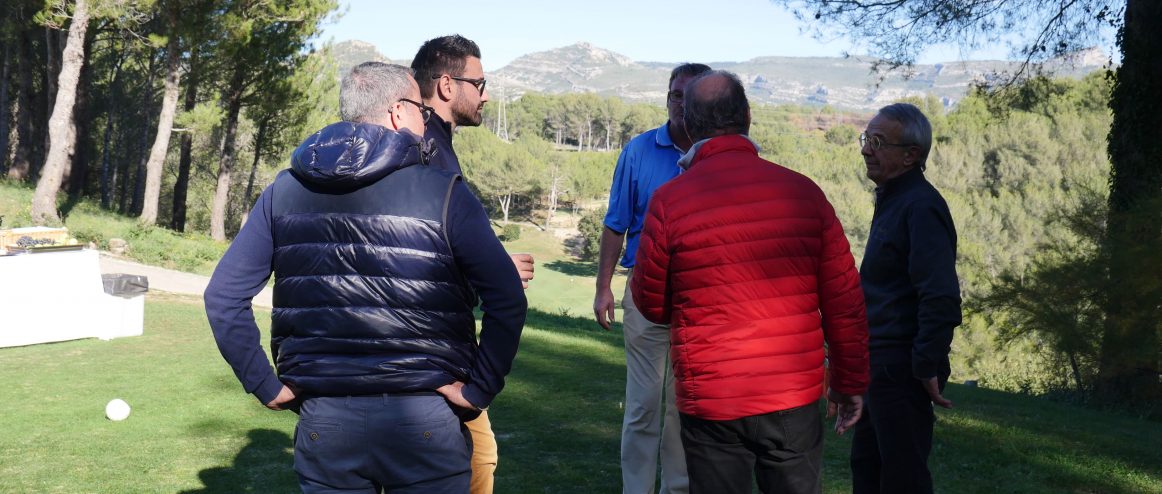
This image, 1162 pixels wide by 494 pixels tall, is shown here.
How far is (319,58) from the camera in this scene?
3052cm

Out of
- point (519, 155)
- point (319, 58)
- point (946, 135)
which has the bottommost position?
point (519, 155)

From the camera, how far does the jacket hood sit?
7.47 feet

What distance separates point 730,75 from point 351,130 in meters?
1.17

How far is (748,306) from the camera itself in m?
2.60

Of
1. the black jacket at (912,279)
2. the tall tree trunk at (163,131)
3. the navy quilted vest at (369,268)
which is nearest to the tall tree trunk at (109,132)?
the tall tree trunk at (163,131)

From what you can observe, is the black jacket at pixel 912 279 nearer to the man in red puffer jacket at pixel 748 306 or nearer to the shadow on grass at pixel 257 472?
the man in red puffer jacket at pixel 748 306

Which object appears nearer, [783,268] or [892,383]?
[783,268]

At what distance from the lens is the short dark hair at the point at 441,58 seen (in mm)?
3178

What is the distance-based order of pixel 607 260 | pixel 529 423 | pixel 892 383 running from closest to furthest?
pixel 892 383, pixel 607 260, pixel 529 423

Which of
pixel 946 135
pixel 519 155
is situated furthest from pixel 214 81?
pixel 519 155

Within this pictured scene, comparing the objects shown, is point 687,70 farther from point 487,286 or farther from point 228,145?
point 228,145

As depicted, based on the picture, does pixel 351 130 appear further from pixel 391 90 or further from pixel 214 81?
pixel 214 81

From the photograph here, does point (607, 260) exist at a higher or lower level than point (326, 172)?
lower

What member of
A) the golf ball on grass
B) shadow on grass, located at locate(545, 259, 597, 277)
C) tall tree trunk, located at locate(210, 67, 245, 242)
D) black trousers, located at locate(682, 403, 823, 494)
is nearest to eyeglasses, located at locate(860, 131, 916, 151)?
black trousers, located at locate(682, 403, 823, 494)
